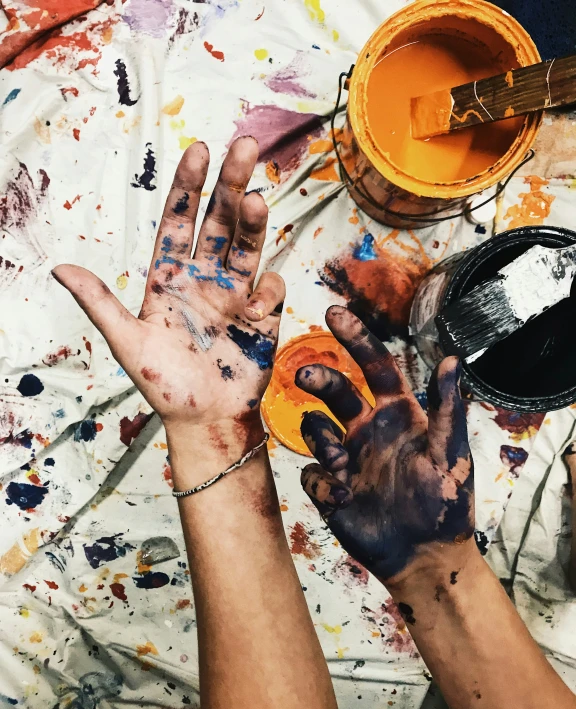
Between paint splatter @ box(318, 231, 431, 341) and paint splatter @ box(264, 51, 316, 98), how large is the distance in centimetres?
43

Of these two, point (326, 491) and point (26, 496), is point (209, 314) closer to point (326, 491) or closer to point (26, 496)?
point (326, 491)

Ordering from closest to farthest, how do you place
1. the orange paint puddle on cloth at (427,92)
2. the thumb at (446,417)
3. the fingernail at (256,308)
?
the thumb at (446,417)
the fingernail at (256,308)
the orange paint puddle on cloth at (427,92)

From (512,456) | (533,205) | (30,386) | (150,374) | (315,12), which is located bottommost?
(150,374)

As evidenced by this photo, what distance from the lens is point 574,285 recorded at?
3.74 ft

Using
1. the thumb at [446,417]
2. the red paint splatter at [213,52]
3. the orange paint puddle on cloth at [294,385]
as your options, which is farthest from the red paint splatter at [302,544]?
the red paint splatter at [213,52]

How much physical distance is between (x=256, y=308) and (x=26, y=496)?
0.86 m

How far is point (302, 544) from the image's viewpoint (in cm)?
143

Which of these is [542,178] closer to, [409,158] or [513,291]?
[409,158]

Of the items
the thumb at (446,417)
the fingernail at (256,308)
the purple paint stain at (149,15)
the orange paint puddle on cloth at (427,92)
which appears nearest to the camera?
the thumb at (446,417)

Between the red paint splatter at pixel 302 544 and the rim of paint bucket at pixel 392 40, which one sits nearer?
the rim of paint bucket at pixel 392 40

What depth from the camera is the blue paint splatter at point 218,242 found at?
3.69 ft

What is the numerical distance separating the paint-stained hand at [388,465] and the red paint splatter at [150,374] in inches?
10.4

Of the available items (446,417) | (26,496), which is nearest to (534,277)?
(446,417)

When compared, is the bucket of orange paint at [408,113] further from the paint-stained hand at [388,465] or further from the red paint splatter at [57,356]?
the red paint splatter at [57,356]
